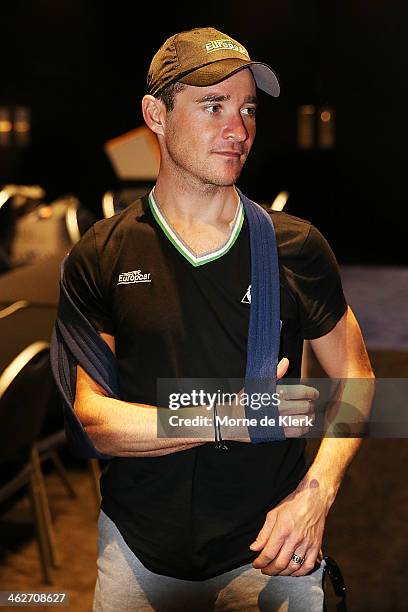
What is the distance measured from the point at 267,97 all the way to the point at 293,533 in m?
7.27

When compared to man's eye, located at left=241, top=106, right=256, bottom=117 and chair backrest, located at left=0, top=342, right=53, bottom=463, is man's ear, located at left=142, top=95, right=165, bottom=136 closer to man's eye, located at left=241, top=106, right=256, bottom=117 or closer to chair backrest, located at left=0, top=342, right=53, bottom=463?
man's eye, located at left=241, top=106, right=256, bottom=117

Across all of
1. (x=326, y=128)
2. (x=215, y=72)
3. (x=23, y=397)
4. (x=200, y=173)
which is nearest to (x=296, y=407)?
(x=200, y=173)

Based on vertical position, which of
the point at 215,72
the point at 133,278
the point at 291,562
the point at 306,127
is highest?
the point at 215,72

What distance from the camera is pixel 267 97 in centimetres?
847

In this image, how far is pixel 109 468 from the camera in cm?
165

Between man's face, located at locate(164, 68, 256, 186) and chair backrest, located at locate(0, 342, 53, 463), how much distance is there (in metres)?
1.45

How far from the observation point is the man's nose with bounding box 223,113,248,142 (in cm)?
149

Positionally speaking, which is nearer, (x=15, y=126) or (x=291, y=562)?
(x=291, y=562)

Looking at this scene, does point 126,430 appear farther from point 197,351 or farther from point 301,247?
point 301,247

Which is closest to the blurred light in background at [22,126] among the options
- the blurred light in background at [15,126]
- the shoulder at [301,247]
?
the blurred light in background at [15,126]

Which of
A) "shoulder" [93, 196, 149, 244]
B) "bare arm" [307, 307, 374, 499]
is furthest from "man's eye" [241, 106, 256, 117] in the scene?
"bare arm" [307, 307, 374, 499]

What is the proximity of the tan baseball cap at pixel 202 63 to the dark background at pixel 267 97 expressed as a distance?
698 cm

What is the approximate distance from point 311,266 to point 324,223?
7.35m

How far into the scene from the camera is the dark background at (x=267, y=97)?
27.6 feet
